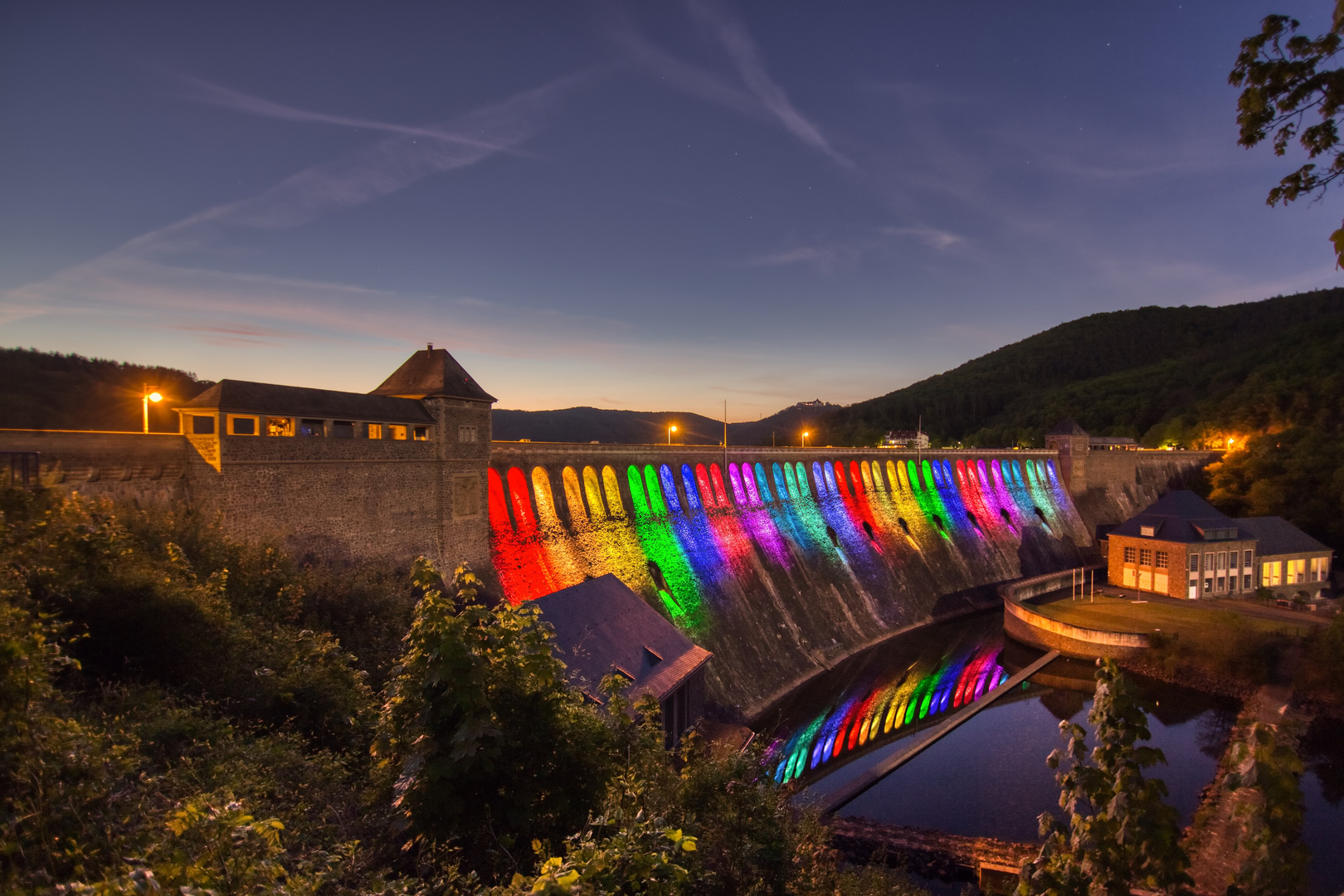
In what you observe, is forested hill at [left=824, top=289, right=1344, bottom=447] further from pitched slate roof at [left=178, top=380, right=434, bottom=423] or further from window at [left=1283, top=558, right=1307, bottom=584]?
pitched slate roof at [left=178, top=380, right=434, bottom=423]

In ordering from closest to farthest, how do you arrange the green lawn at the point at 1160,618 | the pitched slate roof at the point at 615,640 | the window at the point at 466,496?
the pitched slate roof at the point at 615,640
the window at the point at 466,496
the green lawn at the point at 1160,618

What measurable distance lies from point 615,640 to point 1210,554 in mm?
44804

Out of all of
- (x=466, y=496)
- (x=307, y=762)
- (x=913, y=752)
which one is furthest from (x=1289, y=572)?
(x=307, y=762)

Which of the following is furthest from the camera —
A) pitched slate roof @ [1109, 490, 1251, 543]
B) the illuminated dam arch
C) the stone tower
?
pitched slate roof @ [1109, 490, 1251, 543]

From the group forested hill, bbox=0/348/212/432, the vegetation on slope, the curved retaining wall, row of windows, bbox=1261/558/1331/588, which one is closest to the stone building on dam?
the vegetation on slope

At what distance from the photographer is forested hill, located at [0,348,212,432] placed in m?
47.7

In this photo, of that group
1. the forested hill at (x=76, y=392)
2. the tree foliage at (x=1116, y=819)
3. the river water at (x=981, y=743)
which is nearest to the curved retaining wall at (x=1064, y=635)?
the river water at (x=981, y=743)

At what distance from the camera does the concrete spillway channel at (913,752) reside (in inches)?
861

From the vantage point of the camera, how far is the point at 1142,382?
12625cm

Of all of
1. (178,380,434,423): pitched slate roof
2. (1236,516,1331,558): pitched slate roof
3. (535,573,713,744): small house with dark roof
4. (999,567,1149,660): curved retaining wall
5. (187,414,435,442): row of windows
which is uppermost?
(178,380,434,423): pitched slate roof

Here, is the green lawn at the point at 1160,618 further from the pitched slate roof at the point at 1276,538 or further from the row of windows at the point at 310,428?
the row of windows at the point at 310,428

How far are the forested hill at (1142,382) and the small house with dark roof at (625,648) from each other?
319 feet

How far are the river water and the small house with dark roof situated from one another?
7204 mm

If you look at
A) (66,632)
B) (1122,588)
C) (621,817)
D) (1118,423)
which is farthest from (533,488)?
(1118,423)
